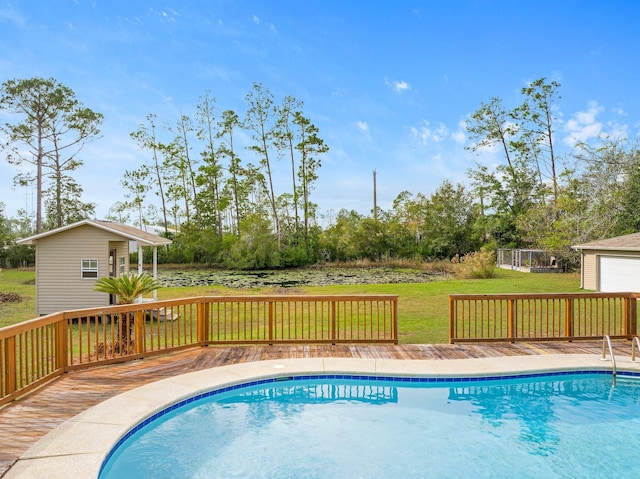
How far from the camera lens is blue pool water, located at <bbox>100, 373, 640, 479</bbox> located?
3957 mm

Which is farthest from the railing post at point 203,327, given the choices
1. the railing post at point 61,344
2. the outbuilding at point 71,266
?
the outbuilding at point 71,266

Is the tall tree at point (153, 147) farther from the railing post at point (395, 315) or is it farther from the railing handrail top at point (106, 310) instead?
the railing post at point (395, 315)

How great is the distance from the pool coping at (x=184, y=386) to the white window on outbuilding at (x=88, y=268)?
7.54 meters

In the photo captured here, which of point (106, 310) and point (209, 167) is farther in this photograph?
point (209, 167)

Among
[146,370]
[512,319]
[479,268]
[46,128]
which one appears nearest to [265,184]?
[46,128]

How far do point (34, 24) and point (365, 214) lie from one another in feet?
78.4

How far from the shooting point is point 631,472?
3895mm

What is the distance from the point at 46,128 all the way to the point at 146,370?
1069 inches

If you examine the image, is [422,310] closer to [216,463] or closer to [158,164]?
[216,463]

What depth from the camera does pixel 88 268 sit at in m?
11.9

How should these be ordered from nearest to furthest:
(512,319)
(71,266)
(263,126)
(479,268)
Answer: (512,319) < (71,266) < (479,268) < (263,126)

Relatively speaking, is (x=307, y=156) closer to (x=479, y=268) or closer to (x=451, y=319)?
(x=479, y=268)

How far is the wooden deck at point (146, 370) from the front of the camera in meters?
4.08

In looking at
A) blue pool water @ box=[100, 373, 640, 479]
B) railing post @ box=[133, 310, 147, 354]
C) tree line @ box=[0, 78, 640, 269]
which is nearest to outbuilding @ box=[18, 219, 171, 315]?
railing post @ box=[133, 310, 147, 354]
